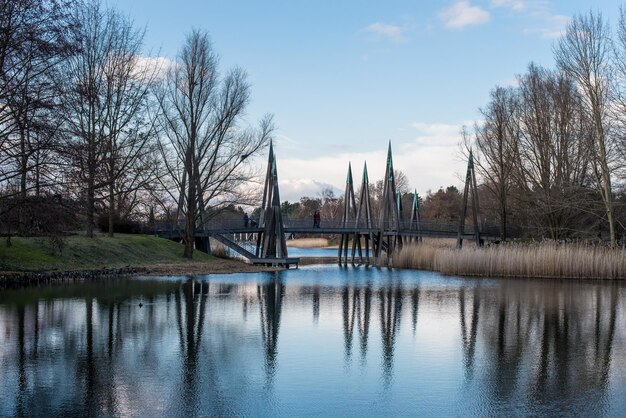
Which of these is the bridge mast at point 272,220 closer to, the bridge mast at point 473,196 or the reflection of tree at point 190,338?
the bridge mast at point 473,196

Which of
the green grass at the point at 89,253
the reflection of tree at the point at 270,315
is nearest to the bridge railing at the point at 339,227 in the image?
the green grass at the point at 89,253

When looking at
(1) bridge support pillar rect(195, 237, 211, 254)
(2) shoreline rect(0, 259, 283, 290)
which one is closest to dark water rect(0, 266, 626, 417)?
(2) shoreline rect(0, 259, 283, 290)

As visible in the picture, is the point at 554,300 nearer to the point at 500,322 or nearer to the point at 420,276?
the point at 500,322

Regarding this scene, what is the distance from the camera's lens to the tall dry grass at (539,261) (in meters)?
26.6

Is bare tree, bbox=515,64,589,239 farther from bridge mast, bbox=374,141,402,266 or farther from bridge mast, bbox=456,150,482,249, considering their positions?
bridge mast, bbox=374,141,402,266

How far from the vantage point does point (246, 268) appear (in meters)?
34.2

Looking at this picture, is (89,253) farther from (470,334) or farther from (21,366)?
(470,334)

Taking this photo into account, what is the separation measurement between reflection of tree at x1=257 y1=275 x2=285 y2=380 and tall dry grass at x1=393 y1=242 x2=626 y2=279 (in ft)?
30.1

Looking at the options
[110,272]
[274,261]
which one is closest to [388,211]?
[274,261]

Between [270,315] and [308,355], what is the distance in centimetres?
488

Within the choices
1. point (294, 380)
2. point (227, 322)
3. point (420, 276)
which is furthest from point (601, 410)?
point (420, 276)

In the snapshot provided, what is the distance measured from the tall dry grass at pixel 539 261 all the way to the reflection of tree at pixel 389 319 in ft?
24.1

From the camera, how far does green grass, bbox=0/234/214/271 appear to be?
24531 mm

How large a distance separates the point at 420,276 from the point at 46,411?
24.0m
